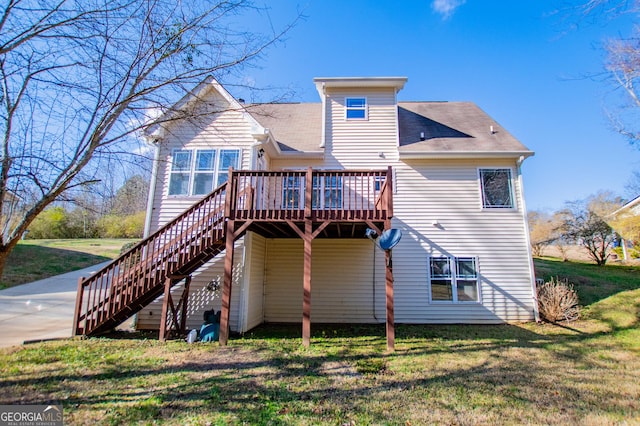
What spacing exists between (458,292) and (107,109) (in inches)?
390

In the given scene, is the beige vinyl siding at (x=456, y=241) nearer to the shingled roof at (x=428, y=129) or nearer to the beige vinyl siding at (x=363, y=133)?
the shingled roof at (x=428, y=129)

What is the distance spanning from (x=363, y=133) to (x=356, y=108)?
0.97m

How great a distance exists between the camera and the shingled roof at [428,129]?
9.51 m

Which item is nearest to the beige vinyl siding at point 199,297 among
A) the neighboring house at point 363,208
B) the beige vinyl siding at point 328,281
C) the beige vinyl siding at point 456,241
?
the neighboring house at point 363,208

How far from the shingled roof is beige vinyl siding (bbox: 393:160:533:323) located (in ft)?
1.77

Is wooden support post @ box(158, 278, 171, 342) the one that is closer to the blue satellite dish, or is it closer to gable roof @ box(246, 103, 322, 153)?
the blue satellite dish

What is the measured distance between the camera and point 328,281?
9.21 metres

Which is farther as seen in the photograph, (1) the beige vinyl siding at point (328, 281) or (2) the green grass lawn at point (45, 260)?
(2) the green grass lawn at point (45, 260)

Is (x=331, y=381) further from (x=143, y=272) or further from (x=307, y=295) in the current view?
(x=143, y=272)

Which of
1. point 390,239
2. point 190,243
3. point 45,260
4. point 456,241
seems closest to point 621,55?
point 456,241

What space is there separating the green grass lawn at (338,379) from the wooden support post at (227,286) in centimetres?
35

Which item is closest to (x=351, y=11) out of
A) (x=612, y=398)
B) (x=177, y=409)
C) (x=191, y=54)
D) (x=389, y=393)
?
(x=191, y=54)

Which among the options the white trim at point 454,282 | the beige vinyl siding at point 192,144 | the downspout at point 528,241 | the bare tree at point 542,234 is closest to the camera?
the beige vinyl siding at point 192,144

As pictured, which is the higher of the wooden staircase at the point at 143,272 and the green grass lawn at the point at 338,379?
the wooden staircase at the point at 143,272
